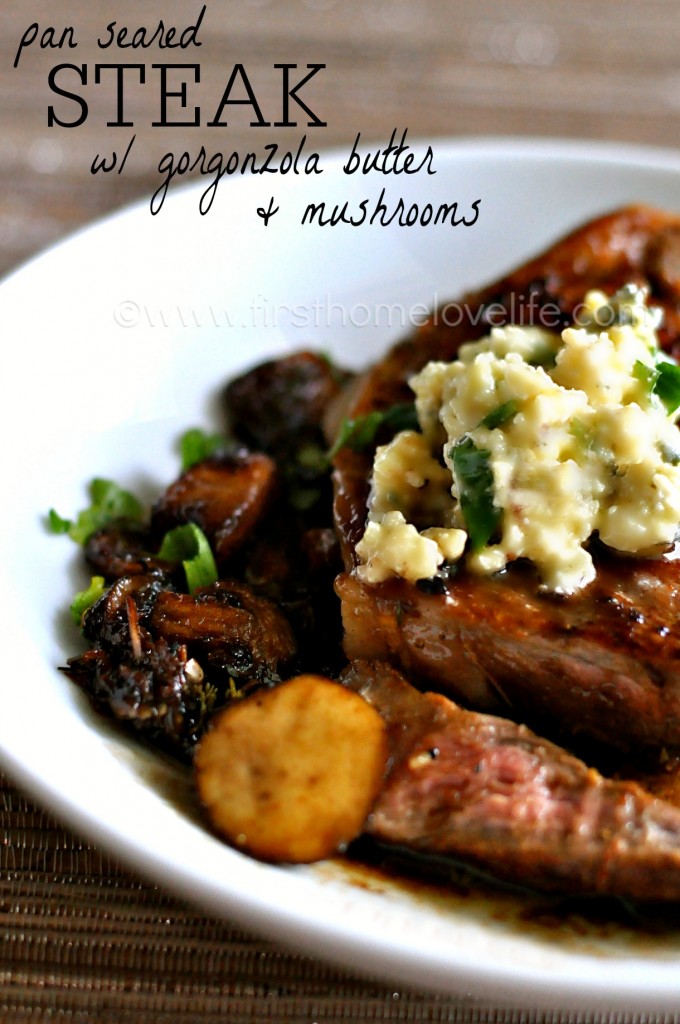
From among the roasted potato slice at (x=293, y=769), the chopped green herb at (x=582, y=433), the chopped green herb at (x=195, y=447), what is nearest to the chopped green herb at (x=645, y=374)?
the chopped green herb at (x=582, y=433)

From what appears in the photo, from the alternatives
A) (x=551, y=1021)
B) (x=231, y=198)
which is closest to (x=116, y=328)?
(x=231, y=198)

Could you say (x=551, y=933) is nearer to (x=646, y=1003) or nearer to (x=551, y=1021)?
(x=551, y=1021)

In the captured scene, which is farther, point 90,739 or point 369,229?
point 369,229

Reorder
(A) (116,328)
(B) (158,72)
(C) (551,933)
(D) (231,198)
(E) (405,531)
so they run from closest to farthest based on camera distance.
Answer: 1. (C) (551,933)
2. (E) (405,531)
3. (A) (116,328)
4. (D) (231,198)
5. (B) (158,72)

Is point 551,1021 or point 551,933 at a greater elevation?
point 551,933

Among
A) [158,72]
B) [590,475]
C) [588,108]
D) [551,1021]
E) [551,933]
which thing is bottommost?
[551,1021]

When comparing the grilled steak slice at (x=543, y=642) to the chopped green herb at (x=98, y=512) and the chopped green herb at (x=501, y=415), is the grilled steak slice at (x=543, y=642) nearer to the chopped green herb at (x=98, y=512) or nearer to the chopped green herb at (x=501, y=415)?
the chopped green herb at (x=501, y=415)
